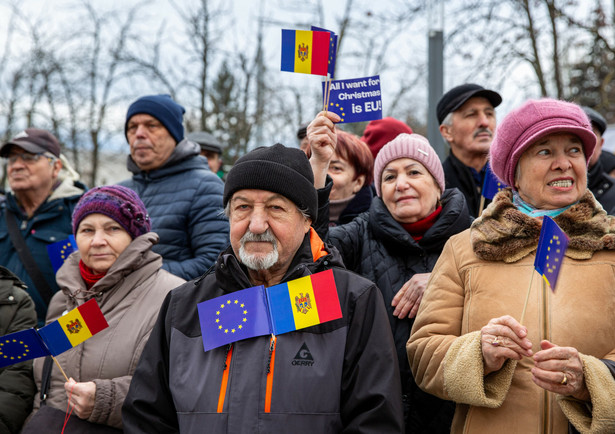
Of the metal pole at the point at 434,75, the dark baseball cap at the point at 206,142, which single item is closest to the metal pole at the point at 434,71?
the metal pole at the point at 434,75

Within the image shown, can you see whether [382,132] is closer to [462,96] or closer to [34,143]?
[462,96]

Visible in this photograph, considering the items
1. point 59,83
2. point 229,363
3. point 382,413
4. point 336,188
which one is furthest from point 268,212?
point 59,83

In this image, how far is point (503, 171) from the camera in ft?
9.25

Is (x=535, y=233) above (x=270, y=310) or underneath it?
above

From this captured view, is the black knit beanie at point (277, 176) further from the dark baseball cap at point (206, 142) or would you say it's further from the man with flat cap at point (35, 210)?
the dark baseball cap at point (206, 142)

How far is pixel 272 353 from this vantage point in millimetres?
2418

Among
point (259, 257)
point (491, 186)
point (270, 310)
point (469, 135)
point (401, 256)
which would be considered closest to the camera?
point (270, 310)

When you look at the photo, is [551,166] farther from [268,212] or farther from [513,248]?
[268,212]

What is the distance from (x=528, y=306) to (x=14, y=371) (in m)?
2.58

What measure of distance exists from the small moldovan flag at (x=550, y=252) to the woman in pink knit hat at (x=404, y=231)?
2.64ft

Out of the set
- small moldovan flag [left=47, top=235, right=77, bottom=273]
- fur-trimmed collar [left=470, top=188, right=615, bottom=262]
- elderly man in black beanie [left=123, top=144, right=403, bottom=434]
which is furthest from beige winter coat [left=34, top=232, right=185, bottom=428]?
fur-trimmed collar [left=470, top=188, right=615, bottom=262]

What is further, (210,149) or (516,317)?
(210,149)

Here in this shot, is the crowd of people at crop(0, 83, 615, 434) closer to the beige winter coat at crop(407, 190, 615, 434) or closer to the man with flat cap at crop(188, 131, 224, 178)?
the beige winter coat at crop(407, 190, 615, 434)

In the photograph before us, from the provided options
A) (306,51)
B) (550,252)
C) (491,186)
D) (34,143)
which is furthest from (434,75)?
(550,252)
